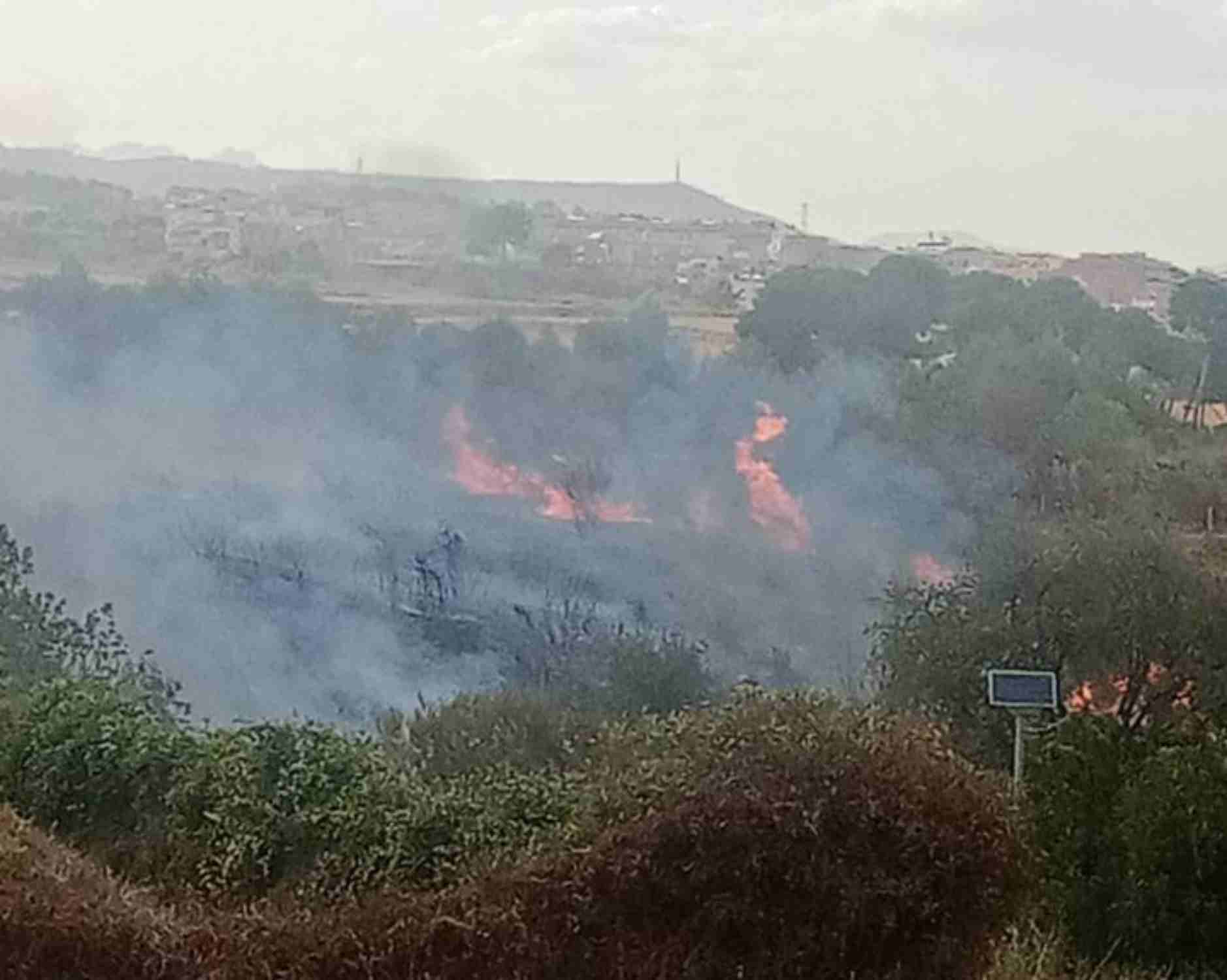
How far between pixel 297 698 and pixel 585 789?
2587 mm

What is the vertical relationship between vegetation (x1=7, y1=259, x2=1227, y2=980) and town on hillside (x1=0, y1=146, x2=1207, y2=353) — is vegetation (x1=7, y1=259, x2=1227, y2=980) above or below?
below

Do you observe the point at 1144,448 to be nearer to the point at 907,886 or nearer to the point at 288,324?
the point at 288,324

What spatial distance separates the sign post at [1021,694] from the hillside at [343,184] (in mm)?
2905

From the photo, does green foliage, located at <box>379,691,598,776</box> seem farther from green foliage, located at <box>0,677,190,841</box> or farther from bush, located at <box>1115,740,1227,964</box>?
bush, located at <box>1115,740,1227,964</box>

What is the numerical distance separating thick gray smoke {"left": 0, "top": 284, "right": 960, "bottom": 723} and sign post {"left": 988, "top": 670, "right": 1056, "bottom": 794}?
157 centimetres

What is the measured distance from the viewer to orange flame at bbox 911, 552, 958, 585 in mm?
5469

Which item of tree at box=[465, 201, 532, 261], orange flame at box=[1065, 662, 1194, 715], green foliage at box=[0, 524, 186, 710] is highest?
tree at box=[465, 201, 532, 261]

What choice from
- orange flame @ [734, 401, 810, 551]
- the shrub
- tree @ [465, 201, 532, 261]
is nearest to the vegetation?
the shrub

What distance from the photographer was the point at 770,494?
5742 mm

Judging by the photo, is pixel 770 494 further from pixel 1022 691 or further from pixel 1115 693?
pixel 1022 691

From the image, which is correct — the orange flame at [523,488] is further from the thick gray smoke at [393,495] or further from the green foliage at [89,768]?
the green foliage at [89,768]

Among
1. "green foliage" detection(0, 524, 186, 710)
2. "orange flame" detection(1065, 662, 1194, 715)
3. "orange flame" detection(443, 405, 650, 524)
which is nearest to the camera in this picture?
"orange flame" detection(1065, 662, 1194, 715)

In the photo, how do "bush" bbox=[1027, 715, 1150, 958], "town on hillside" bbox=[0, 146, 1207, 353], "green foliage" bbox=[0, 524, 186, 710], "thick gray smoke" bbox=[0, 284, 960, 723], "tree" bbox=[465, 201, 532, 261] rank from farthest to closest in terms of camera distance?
"tree" bbox=[465, 201, 532, 261]
"town on hillside" bbox=[0, 146, 1207, 353]
"thick gray smoke" bbox=[0, 284, 960, 723]
"green foliage" bbox=[0, 524, 186, 710]
"bush" bbox=[1027, 715, 1150, 958]

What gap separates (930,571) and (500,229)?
2.14 m
